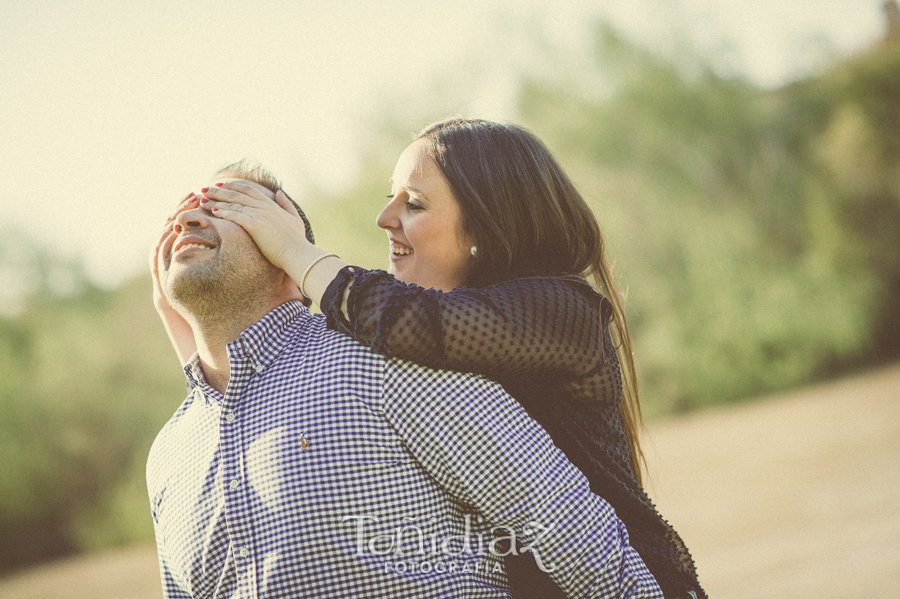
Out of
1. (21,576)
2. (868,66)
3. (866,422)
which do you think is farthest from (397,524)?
(868,66)

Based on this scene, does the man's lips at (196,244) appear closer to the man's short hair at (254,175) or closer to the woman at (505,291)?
the woman at (505,291)

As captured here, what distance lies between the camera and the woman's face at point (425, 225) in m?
2.30

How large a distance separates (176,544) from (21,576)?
49.6 feet

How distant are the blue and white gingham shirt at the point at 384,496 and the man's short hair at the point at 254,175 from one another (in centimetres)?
80

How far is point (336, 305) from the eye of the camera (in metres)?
1.82

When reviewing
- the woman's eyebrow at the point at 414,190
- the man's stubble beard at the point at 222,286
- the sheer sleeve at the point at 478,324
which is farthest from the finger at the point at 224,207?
the woman's eyebrow at the point at 414,190

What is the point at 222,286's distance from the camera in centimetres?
200

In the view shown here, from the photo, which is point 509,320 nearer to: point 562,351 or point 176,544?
point 562,351

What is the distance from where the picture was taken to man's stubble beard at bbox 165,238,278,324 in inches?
78.0

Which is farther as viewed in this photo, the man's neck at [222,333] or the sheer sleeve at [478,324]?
the man's neck at [222,333]

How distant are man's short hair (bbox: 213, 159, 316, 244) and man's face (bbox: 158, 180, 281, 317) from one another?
1.02 feet

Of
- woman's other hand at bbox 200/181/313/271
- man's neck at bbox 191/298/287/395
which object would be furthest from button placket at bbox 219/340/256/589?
woman's other hand at bbox 200/181/313/271

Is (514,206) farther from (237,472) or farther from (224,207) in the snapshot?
(237,472)

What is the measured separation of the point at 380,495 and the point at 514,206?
0.99 meters
